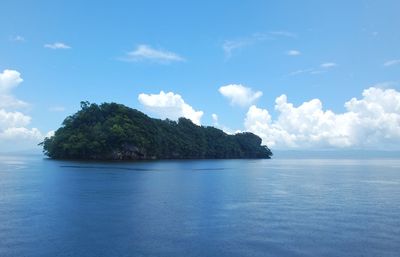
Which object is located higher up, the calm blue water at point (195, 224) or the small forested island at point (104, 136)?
the small forested island at point (104, 136)

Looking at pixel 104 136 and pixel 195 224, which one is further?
pixel 104 136

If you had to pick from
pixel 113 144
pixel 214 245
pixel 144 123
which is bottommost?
pixel 214 245

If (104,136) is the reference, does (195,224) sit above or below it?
below

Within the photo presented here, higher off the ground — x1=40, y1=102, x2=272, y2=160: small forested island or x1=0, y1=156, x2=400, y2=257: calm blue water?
x1=40, y1=102, x2=272, y2=160: small forested island

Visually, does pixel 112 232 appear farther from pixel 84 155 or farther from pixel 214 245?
pixel 84 155

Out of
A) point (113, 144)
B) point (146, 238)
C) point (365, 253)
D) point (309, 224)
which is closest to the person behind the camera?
point (365, 253)

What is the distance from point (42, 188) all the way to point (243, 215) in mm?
34211

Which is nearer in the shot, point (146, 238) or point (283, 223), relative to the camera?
point (146, 238)

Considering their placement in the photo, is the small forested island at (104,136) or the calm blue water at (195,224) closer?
the calm blue water at (195,224)

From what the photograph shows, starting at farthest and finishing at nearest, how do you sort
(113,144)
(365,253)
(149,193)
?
(113,144) < (149,193) < (365,253)

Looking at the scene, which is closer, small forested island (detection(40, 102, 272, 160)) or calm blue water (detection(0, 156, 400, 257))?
calm blue water (detection(0, 156, 400, 257))

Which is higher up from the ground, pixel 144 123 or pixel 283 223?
pixel 144 123

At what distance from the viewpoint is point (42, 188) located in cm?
5741

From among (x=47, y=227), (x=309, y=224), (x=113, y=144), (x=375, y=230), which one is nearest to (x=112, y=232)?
(x=47, y=227)
